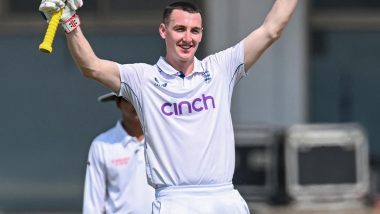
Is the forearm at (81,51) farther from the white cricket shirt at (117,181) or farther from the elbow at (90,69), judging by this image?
the white cricket shirt at (117,181)

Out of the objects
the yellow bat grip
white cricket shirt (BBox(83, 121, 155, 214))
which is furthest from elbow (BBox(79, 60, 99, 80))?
white cricket shirt (BBox(83, 121, 155, 214))

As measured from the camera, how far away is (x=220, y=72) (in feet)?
19.5

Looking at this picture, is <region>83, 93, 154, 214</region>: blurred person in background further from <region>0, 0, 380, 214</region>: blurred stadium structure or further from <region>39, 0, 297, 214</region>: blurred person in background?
<region>0, 0, 380, 214</region>: blurred stadium structure

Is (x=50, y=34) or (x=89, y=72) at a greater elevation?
(x=50, y=34)

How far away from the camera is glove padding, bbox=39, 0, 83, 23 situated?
5.42m

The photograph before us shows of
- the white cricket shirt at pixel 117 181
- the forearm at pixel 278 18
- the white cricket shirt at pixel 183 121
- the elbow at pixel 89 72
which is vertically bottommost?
the white cricket shirt at pixel 117 181

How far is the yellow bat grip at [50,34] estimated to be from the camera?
5.35m

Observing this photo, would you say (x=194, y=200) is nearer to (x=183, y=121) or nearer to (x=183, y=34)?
(x=183, y=121)

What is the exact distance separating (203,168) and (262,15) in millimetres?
6784

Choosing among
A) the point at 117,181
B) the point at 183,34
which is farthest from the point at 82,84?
the point at 183,34

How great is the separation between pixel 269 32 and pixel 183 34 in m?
0.44

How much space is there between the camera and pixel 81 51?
566 centimetres

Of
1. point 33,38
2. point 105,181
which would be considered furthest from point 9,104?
point 105,181

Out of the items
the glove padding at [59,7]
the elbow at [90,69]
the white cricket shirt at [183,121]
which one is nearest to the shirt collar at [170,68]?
the white cricket shirt at [183,121]
